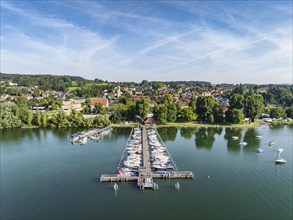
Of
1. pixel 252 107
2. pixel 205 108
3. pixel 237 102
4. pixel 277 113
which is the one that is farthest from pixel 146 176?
pixel 277 113

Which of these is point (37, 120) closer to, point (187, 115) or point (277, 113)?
point (187, 115)

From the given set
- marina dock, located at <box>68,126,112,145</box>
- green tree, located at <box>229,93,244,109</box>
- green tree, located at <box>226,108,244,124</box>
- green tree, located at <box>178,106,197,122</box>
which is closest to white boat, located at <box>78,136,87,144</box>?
marina dock, located at <box>68,126,112,145</box>

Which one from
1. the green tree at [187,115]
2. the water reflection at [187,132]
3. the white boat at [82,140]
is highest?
the green tree at [187,115]

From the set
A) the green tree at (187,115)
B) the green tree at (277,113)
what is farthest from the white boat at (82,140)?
the green tree at (277,113)

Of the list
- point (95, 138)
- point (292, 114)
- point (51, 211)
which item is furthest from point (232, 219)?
point (292, 114)

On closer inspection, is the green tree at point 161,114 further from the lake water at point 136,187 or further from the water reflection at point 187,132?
the lake water at point 136,187

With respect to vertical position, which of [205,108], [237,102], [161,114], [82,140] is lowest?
[82,140]

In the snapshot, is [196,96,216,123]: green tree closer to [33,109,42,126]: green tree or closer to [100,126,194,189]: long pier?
[100,126,194,189]: long pier
